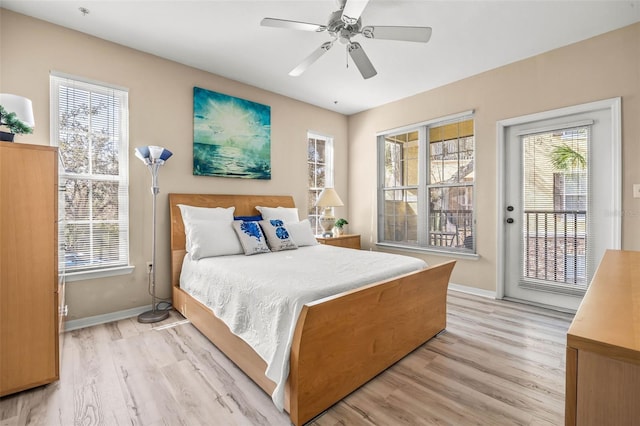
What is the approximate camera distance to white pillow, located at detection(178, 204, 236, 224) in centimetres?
308

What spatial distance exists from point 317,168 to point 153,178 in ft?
8.13

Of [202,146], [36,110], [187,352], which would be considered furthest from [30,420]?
[202,146]

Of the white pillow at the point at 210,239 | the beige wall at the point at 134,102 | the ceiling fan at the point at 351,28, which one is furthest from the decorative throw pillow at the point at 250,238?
the ceiling fan at the point at 351,28

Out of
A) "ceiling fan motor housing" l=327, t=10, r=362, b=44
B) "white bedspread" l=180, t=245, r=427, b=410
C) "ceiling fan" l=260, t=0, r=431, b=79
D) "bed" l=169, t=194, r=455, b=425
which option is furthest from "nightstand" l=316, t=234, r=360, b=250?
"ceiling fan motor housing" l=327, t=10, r=362, b=44

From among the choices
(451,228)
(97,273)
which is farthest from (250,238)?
(451,228)

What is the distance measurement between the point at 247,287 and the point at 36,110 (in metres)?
2.38

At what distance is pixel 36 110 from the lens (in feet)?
8.24

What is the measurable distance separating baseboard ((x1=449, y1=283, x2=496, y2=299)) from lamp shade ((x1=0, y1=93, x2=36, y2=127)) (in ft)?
14.6

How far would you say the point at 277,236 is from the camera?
10.5 feet

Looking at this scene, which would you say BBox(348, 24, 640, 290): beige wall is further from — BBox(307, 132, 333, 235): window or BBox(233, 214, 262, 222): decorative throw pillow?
BBox(233, 214, 262, 222): decorative throw pillow

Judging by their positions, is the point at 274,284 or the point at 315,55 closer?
the point at 274,284

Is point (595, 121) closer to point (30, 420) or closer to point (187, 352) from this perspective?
point (187, 352)

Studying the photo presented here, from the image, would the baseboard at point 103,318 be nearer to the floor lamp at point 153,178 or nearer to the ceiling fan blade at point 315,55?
the floor lamp at point 153,178

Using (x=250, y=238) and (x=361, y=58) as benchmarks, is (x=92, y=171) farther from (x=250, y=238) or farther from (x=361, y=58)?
(x=361, y=58)
